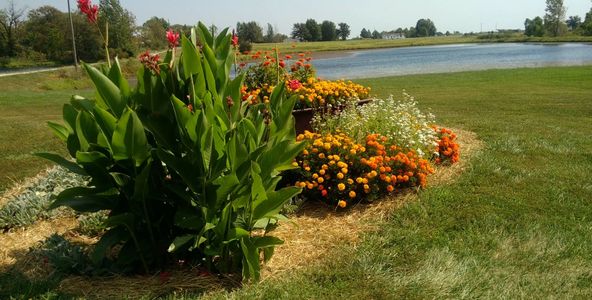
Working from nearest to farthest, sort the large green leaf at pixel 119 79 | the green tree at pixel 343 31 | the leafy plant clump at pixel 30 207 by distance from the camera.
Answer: the large green leaf at pixel 119 79, the leafy plant clump at pixel 30 207, the green tree at pixel 343 31

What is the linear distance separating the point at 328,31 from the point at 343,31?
1190 centimetres

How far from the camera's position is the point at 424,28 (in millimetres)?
193125

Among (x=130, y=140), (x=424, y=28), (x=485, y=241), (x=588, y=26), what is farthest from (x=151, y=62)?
(x=424, y=28)

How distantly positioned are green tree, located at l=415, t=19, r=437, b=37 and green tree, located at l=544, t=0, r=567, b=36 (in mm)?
70701

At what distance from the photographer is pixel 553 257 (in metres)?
3.72

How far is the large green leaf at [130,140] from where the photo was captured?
2.82m

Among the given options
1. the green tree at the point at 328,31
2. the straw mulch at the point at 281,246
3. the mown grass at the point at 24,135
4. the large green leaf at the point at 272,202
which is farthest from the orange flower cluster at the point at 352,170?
the green tree at the point at 328,31

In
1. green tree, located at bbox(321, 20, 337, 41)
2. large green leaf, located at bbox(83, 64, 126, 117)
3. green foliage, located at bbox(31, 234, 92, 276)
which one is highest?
green tree, located at bbox(321, 20, 337, 41)

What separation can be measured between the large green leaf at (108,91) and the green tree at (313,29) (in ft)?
420

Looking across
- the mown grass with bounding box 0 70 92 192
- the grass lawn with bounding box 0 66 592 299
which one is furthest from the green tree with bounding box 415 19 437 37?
the grass lawn with bounding box 0 66 592 299

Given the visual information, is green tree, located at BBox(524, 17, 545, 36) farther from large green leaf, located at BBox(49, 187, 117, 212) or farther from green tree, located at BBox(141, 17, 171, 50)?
large green leaf, located at BBox(49, 187, 117, 212)

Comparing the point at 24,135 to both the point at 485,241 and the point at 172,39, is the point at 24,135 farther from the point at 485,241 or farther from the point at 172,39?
the point at 485,241

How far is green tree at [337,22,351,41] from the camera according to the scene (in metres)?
144

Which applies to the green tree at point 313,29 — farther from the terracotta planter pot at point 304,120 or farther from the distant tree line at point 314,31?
the terracotta planter pot at point 304,120
